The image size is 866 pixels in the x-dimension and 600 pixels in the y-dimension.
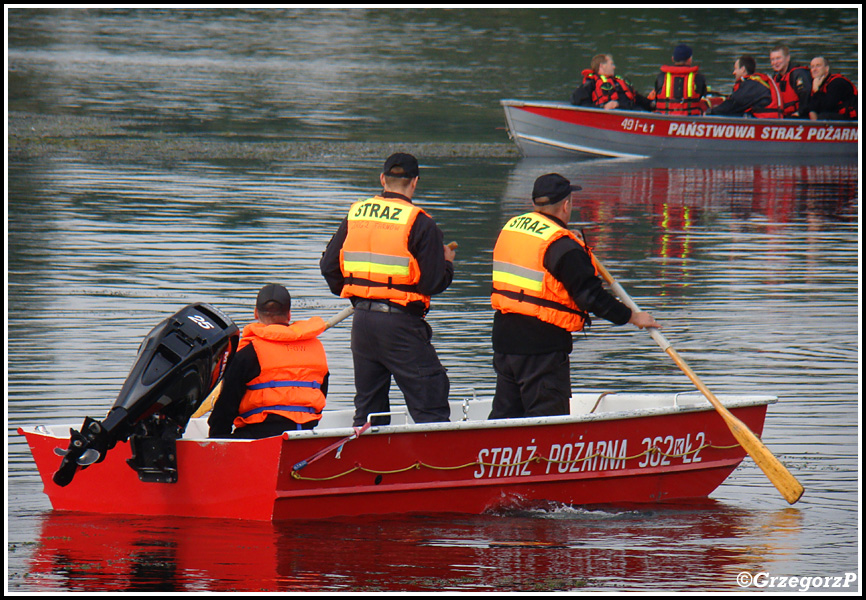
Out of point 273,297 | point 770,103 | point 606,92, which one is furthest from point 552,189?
point 770,103

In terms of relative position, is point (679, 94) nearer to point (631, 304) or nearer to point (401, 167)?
point (631, 304)

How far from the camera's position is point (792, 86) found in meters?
21.7

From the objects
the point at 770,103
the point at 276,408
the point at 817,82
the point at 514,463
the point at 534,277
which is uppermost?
the point at 817,82

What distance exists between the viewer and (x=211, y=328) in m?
7.00

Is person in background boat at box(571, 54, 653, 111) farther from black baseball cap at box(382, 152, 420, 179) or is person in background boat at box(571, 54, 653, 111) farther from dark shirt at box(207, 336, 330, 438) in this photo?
dark shirt at box(207, 336, 330, 438)

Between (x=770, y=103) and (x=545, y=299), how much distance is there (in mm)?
15196

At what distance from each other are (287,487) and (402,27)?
Result: 4134 centimetres

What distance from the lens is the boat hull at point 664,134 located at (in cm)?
2162

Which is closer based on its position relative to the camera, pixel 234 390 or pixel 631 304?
pixel 234 390

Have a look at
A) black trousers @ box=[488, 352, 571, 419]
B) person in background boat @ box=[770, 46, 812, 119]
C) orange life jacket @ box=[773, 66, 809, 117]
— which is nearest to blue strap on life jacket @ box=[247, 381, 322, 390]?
black trousers @ box=[488, 352, 571, 419]

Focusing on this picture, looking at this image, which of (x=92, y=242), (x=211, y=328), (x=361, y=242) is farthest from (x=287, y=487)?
(x=92, y=242)

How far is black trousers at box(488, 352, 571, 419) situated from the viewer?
7324 millimetres

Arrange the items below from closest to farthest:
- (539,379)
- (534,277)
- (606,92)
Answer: (534,277) < (539,379) < (606,92)
